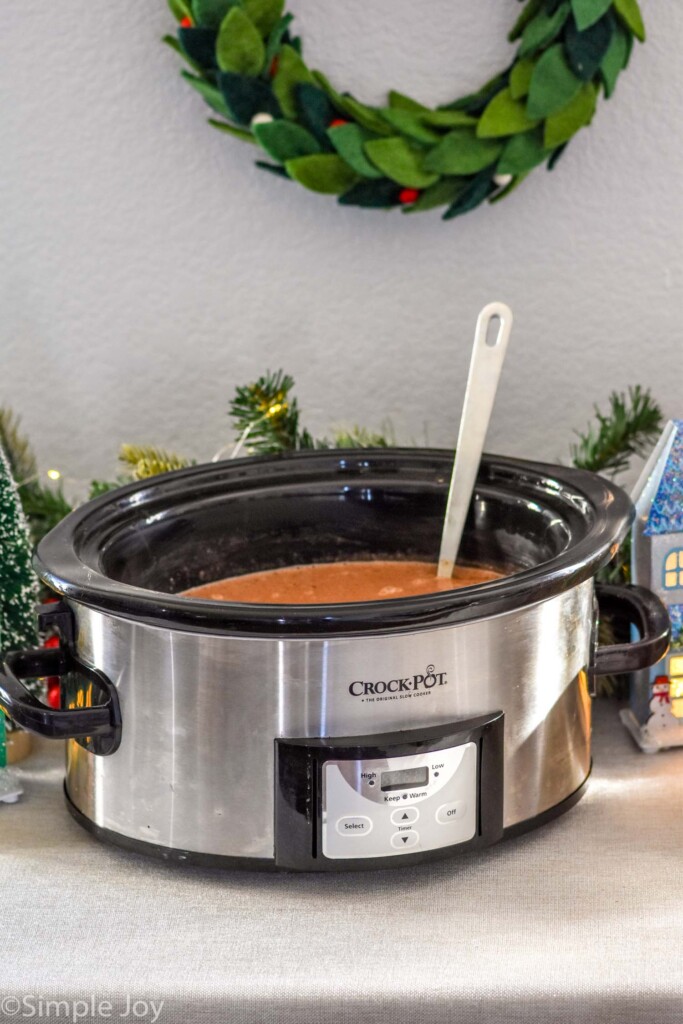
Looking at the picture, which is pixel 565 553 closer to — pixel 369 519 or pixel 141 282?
pixel 369 519

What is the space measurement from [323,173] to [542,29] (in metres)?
0.19

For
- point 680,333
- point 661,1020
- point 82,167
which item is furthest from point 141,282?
point 661,1020

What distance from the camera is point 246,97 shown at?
0.91 m

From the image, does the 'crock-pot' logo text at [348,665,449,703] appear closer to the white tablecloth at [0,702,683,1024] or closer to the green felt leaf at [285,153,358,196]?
the white tablecloth at [0,702,683,1024]

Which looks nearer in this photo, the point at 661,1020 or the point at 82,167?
the point at 661,1020

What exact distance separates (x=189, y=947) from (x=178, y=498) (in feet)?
1.05

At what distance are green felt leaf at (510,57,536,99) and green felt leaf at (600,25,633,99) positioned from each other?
5cm

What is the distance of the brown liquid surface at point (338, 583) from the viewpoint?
0.83 meters

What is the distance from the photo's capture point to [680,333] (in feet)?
3.39

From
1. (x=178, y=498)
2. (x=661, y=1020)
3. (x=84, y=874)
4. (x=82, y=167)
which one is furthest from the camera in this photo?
(x=82, y=167)

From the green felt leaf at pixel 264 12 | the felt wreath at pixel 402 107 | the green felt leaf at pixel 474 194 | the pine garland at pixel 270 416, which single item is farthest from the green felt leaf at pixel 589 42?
the pine garland at pixel 270 416

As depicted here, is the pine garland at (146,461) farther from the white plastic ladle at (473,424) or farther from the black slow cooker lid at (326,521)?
the white plastic ladle at (473,424)

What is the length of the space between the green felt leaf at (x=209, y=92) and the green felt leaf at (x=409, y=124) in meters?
0.12

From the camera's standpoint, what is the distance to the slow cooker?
0.64 m
